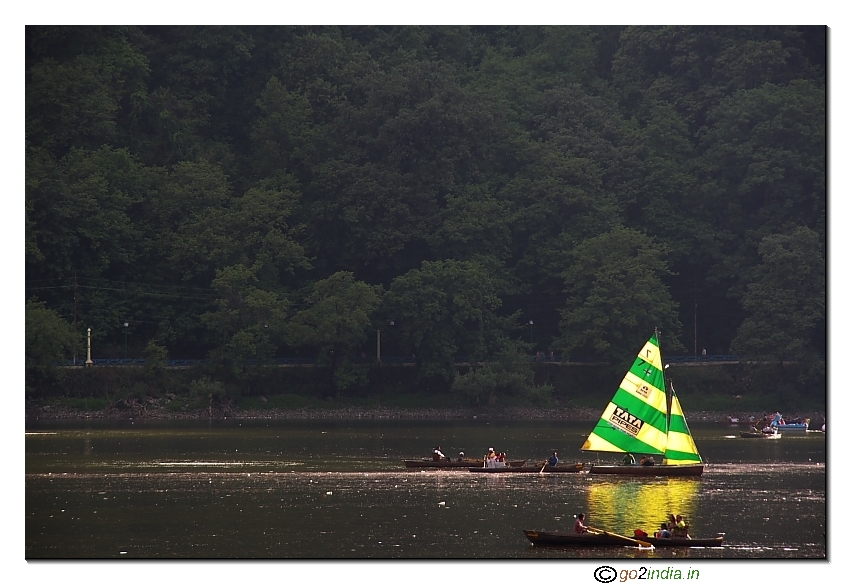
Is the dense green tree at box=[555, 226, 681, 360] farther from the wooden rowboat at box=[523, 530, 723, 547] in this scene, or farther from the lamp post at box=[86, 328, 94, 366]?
the wooden rowboat at box=[523, 530, 723, 547]

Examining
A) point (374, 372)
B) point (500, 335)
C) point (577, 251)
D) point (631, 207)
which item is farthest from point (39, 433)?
point (631, 207)

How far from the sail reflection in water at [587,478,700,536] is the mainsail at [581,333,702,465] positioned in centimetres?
211

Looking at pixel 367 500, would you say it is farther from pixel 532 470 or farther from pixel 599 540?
pixel 599 540

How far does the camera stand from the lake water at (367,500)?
36.5m

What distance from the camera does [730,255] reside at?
98812 millimetres

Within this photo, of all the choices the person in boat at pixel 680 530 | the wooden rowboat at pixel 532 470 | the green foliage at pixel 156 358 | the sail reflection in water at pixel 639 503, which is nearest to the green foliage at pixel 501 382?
the green foliage at pixel 156 358

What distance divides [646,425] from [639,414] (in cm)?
46

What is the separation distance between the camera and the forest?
90.1m

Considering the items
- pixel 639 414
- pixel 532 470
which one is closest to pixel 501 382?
pixel 532 470

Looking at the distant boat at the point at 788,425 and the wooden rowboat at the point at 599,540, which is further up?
the distant boat at the point at 788,425

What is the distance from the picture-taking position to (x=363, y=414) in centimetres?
8831

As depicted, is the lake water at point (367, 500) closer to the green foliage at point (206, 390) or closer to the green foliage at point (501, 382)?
the green foliage at point (206, 390)

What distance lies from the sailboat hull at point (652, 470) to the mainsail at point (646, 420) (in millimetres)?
712

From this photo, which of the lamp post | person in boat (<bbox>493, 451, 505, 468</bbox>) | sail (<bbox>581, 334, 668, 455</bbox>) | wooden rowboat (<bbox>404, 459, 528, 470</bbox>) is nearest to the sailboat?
sail (<bbox>581, 334, 668, 455</bbox>)
